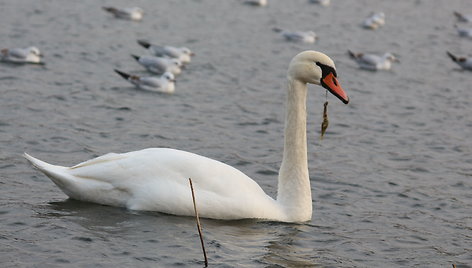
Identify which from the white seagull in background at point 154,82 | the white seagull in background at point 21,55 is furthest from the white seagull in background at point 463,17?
the white seagull in background at point 21,55

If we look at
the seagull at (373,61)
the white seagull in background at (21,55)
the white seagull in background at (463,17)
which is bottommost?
the white seagull in background at (21,55)

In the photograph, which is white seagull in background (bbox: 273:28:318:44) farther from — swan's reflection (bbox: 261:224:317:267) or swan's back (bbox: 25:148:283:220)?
swan's back (bbox: 25:148:283:220)

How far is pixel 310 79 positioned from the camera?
873cm

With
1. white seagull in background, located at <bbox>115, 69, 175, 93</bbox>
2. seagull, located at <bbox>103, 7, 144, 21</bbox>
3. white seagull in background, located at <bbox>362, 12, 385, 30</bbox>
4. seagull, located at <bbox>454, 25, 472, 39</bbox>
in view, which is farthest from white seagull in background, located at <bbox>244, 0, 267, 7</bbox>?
white seagull in background, located at <bbox>115, 69, 175, 93</bbox>

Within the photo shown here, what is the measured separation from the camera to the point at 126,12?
836 inches

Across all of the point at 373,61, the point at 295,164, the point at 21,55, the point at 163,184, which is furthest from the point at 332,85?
the point at 373,61

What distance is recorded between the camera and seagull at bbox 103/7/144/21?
69.8 ft

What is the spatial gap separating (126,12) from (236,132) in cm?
933

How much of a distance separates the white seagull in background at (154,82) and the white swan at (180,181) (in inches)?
253

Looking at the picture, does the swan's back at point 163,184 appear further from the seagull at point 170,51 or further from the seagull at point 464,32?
the seagull at point 464,32

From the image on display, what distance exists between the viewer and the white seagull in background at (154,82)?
1502cm

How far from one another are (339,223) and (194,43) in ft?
36.4

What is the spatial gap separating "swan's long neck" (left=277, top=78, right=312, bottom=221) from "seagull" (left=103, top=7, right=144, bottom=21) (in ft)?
42.6

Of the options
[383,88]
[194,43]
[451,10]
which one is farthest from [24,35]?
[451,10]
